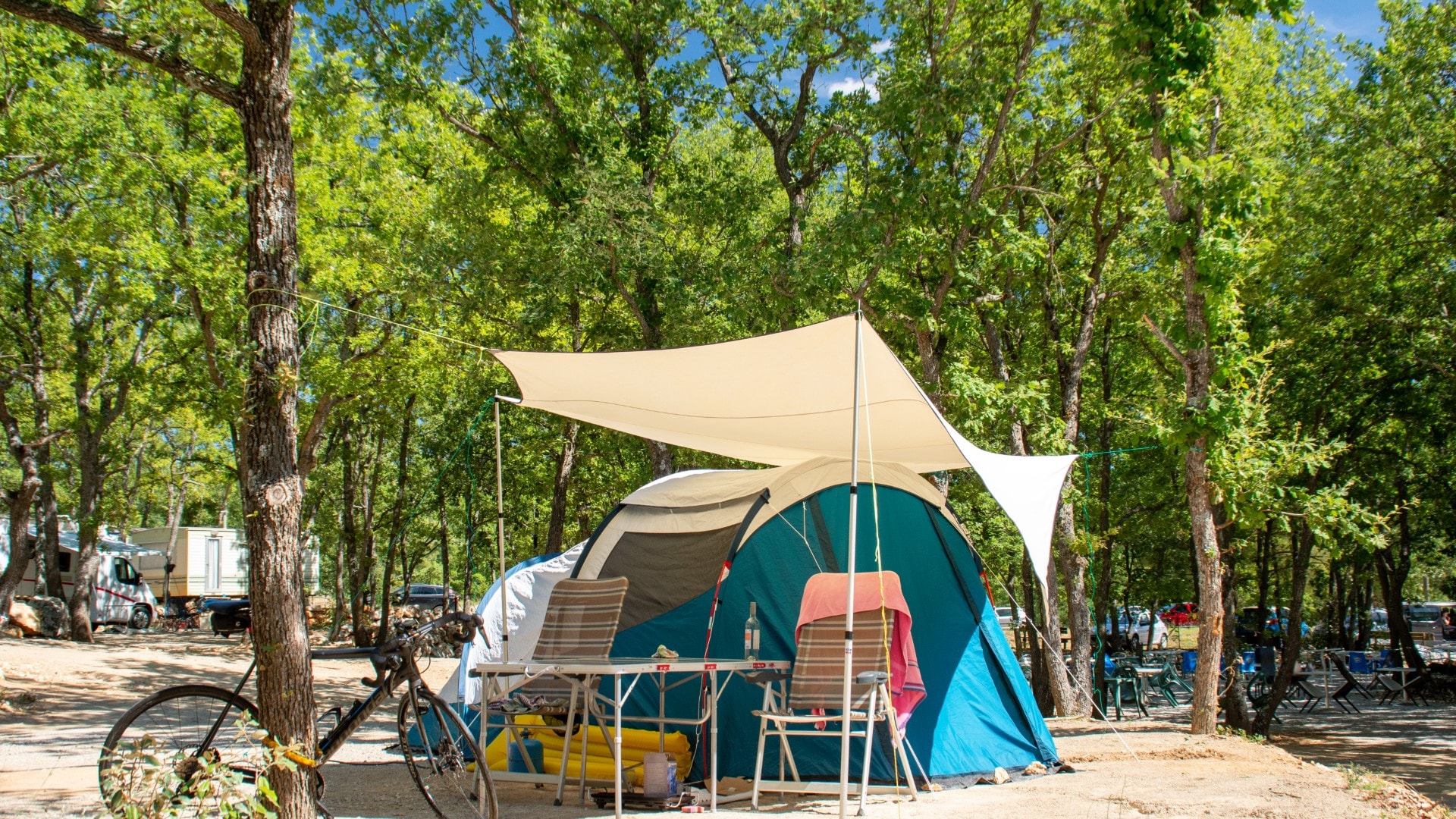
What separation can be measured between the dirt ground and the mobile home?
542 inches

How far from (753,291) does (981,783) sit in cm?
559

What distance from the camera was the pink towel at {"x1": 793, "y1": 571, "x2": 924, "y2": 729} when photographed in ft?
17.2

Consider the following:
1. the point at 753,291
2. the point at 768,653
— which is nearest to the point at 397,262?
the point at 753,291

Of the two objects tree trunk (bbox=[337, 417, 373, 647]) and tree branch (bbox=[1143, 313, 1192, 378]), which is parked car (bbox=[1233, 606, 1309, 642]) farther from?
tree trunk (bbox=[337, 417, 373, 647])

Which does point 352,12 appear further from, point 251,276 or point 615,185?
point 251,276

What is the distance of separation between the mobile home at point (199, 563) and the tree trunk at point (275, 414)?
2059cm

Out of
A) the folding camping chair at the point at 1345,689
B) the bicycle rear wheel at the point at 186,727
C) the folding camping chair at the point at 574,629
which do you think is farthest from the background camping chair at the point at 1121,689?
the bicycle rear wheel at the point at 186,727

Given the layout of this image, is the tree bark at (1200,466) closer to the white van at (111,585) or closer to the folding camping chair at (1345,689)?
the folding camping chair at (1345,689)

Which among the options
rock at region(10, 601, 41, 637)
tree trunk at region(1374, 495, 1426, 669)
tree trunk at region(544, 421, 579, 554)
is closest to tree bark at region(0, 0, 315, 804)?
tree trunk at region(544, 421, 579, 554)

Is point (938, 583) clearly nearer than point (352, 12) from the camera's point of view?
Yes

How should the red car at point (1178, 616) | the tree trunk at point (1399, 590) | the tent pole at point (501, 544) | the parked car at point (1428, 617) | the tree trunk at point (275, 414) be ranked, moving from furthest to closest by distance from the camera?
1. the parked car at point (1428, 617)
2. the red car at point (1178, 616)
3. the tree trunk at point (1399, 590)
4. the tent pole at point (501, 544)
5. the tree trunk at point (275, 414)

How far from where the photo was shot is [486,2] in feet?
34.2

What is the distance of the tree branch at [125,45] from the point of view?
139 inches

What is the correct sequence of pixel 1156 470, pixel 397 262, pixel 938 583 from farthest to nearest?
pixel 1156 470
pixel 397 262
pixel 938 583
